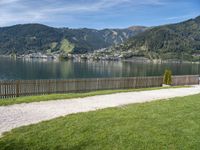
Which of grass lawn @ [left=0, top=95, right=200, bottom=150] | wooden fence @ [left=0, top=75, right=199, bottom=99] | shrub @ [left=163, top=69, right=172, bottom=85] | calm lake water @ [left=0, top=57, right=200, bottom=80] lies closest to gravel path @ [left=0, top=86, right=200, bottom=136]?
grass lawn @ [left=0, top=95, right=200, bottom=150]

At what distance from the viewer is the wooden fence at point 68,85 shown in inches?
753

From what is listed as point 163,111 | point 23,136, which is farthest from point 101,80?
point 23,136

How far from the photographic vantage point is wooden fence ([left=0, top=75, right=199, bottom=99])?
62.7 ft

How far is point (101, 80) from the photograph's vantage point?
24.6 meters

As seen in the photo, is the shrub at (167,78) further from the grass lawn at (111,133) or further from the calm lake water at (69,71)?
the calm lake water at (69,71)

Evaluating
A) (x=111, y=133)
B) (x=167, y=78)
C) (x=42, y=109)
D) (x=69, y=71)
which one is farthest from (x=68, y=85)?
(x=69, y=71)

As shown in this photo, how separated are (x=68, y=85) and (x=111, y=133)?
13843mm

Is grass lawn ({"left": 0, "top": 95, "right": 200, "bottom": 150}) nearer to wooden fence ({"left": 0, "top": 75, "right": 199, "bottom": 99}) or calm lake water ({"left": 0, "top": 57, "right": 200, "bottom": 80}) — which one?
wooden fence ({"left": 0, "top": 75, "right": 199, "bottom": 99})

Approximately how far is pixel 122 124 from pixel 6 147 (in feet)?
14.4

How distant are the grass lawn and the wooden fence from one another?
30.7 ft

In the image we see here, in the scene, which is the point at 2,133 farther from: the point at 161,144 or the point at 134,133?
the point at 161,144

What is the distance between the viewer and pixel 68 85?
22453mm

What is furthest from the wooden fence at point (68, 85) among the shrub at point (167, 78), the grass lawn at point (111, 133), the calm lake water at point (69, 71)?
the calm lake water at point (69, 71)

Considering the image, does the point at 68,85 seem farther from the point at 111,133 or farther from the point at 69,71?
the point at 69,71
